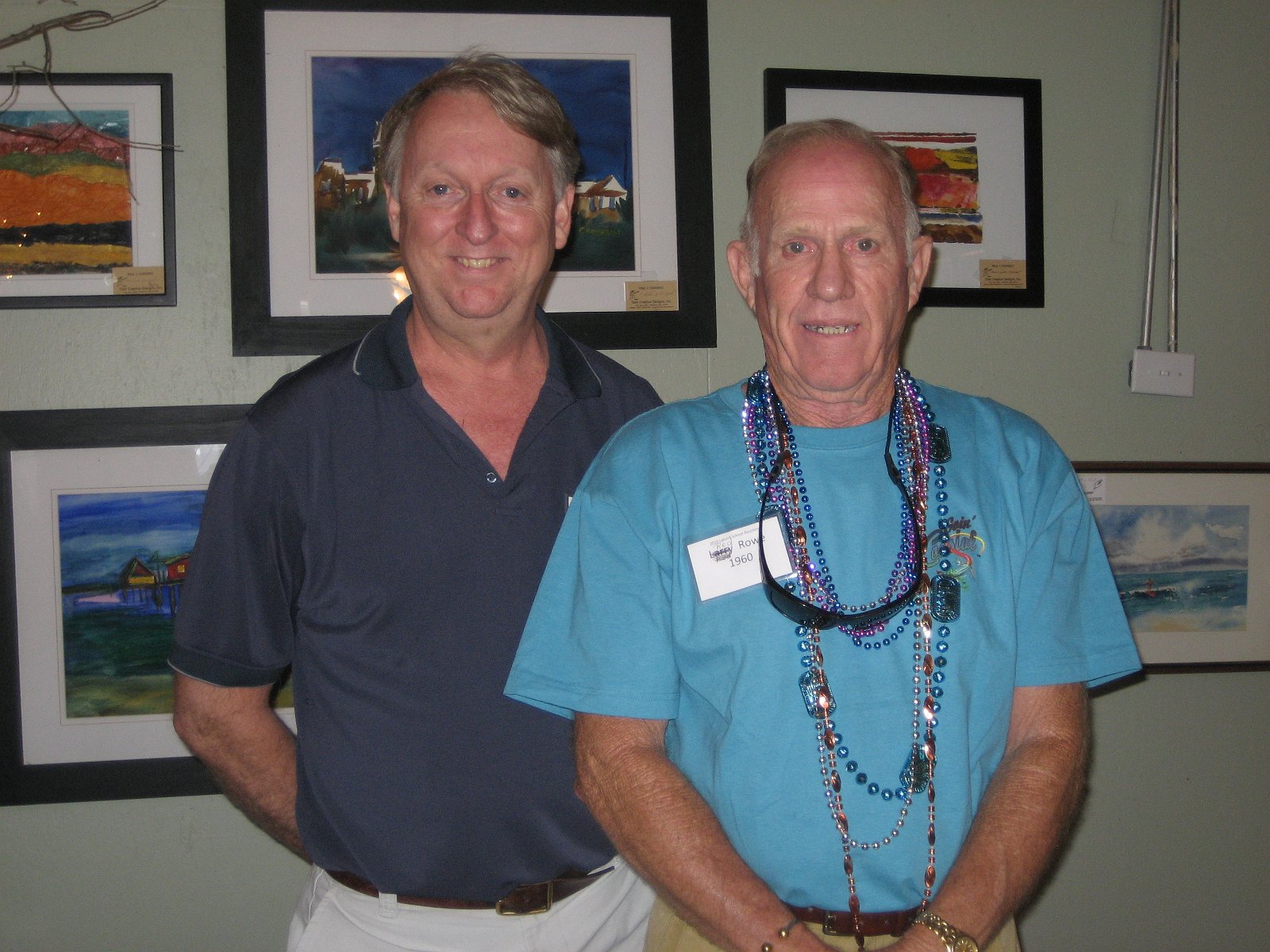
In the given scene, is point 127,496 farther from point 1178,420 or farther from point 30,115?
point 1178,420

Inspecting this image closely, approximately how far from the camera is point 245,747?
1525 millimetres

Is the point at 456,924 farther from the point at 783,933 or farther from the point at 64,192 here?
the point at 64,192

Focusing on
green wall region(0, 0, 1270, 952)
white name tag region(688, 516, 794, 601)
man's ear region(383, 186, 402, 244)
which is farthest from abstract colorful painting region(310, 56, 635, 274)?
white name tag region(688, 516, 794, 601)

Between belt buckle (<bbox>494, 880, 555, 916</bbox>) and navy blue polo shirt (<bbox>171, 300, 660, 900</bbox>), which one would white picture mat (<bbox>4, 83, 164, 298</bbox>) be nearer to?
navy blue polo shirt (<bbox>171, 300, 660, 900</bbox>)

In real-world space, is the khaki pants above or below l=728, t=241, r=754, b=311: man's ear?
below

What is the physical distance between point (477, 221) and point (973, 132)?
1304 mm

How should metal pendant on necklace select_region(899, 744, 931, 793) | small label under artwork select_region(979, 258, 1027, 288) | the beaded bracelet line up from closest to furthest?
the beaded bracelet < metal pendant on necklace select_region(899, 744, 931, 793) < small label under artwork select_region(979, 258, 1027, 288)

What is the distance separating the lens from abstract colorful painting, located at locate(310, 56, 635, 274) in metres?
1.98

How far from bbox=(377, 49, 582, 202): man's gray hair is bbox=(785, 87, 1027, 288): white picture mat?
2.55 ft

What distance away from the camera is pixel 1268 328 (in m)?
2.32

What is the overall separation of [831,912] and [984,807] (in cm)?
23

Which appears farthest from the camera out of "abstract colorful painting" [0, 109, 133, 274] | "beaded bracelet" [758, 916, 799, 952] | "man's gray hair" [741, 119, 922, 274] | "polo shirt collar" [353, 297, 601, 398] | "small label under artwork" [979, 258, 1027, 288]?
"small label under artwork" [979, 258, 1027, 288]

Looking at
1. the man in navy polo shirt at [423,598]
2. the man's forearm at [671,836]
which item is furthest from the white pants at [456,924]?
the man's forearm at [671,836]

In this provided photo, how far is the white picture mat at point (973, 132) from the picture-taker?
2.14 m
